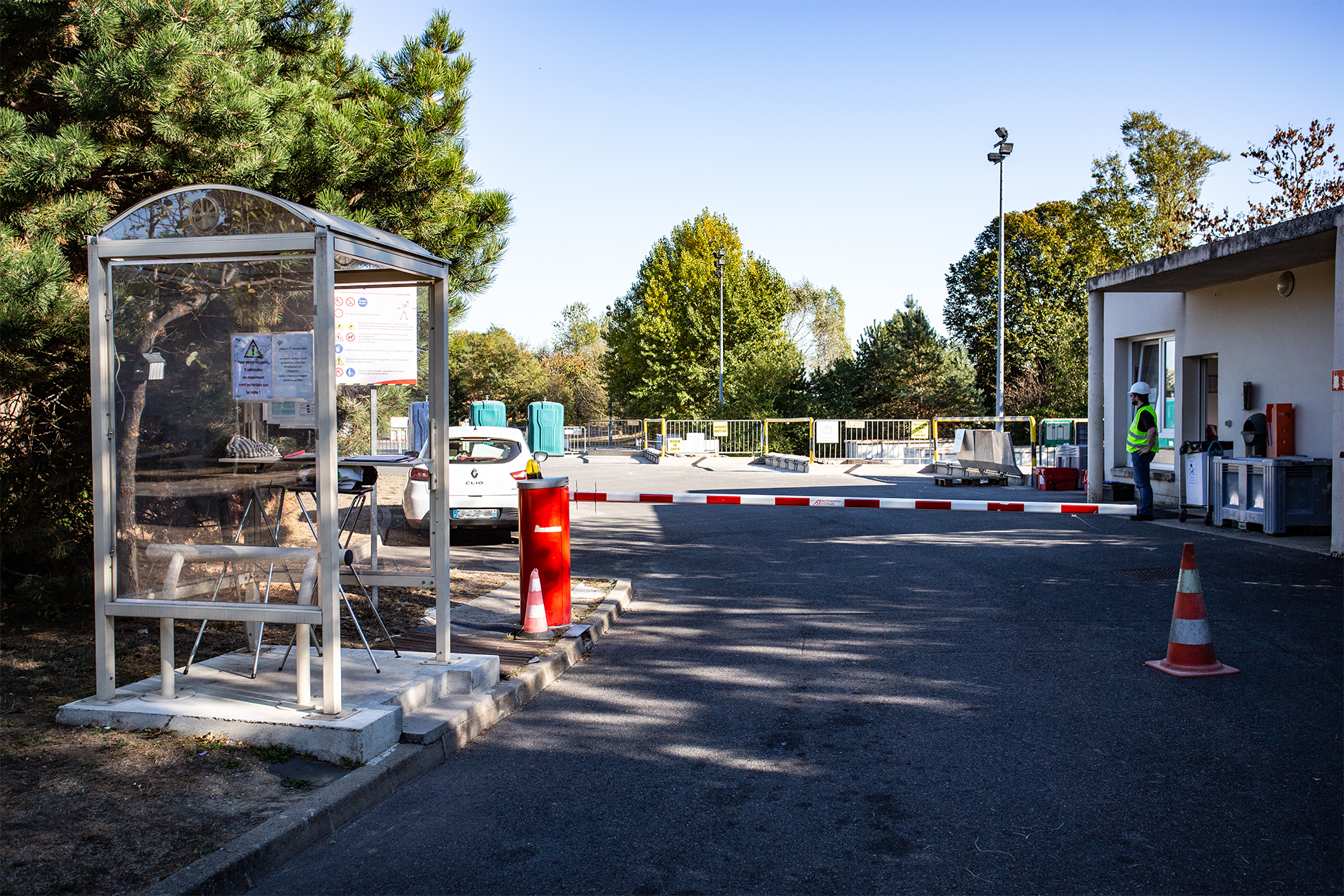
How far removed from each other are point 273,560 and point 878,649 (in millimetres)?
4244

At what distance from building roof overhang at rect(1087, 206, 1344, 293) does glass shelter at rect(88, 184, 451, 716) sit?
36.7 feet

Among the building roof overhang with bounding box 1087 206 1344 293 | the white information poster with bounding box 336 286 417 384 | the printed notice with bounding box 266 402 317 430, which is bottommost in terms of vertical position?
the printed notice with bounding box 266 402 317 430

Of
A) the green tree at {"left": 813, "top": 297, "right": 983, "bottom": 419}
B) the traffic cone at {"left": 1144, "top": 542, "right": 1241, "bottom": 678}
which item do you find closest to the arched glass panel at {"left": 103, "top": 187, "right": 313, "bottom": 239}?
the traffic cone at {"left": 1144, "top": 542, "right": 1241, "bottom": 678}

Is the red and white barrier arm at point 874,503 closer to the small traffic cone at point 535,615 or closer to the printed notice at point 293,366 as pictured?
the small traffic cone at point 535,615

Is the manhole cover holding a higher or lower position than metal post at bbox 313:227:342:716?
lower

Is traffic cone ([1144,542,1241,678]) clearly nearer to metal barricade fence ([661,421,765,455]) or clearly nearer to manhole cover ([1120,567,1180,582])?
manhole cover ([1120,567,1180,582])

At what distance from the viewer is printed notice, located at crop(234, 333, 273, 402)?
17.2ft

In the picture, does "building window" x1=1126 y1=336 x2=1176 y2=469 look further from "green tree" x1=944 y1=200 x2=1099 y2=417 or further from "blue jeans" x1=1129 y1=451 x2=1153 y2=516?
"green tree" x1=944 y1=200 x2=1099 y2=417

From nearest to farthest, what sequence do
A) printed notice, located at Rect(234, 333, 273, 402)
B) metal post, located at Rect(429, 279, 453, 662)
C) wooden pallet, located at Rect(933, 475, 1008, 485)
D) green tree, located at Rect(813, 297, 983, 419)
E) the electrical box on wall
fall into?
printed notice, located at Rect(234, 333, 273, 402)
metal post, located at Rect(429, 279, 453, 662)
the electrical box on wall
wooden pallet, located at Rect(933, 475, 1008, 485)
green tree, located at Rect(813, 297, 983, 419)

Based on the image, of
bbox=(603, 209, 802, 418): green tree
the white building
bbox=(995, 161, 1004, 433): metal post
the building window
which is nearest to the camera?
the white building

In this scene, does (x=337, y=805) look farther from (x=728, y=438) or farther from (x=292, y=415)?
(x=728, y=438)

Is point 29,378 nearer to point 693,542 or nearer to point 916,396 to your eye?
point 693,542

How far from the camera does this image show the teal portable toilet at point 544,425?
31.1 m

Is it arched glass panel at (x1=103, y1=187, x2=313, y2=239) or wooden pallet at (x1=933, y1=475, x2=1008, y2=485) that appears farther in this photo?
wooden pallet at (x1=933, y1=475, x2=1008, y2=485)
